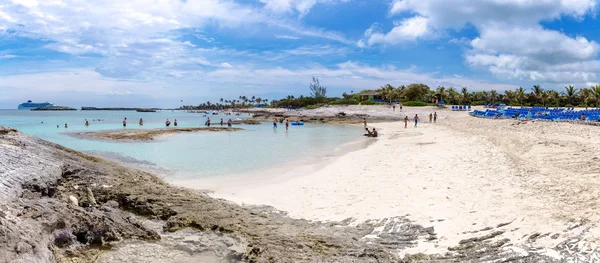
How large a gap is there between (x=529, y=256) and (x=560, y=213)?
2.09m

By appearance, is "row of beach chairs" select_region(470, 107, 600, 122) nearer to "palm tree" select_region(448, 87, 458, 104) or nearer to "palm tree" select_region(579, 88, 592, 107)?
"palm tree" select_region(579, 88, 592, 107)

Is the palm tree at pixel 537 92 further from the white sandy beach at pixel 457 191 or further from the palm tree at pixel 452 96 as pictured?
the white sandy beach at pixel 457 191

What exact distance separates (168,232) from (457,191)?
699 centimetres

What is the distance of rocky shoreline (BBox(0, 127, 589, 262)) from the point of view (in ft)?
16.7

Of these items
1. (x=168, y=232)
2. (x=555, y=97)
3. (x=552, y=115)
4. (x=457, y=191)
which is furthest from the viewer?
(x=555, y=97)

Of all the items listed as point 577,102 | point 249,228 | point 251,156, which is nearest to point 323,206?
point 249,228

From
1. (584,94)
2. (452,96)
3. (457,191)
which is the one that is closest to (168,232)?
(457,191)

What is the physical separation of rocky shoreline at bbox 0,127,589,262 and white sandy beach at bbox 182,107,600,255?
1.47 feet

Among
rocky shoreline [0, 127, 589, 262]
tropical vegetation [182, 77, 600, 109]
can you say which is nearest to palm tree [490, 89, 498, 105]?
tropical vegetation [182, 77, 600, 109]

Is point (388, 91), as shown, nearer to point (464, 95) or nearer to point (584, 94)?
point (464, 95)

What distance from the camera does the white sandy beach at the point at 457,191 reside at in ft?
20.1

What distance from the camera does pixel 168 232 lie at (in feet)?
22.0

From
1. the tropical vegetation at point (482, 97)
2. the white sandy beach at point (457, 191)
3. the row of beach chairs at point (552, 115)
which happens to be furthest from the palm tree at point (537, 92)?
the white sandy beach at point (457, 191)

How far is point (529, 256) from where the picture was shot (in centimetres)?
491
